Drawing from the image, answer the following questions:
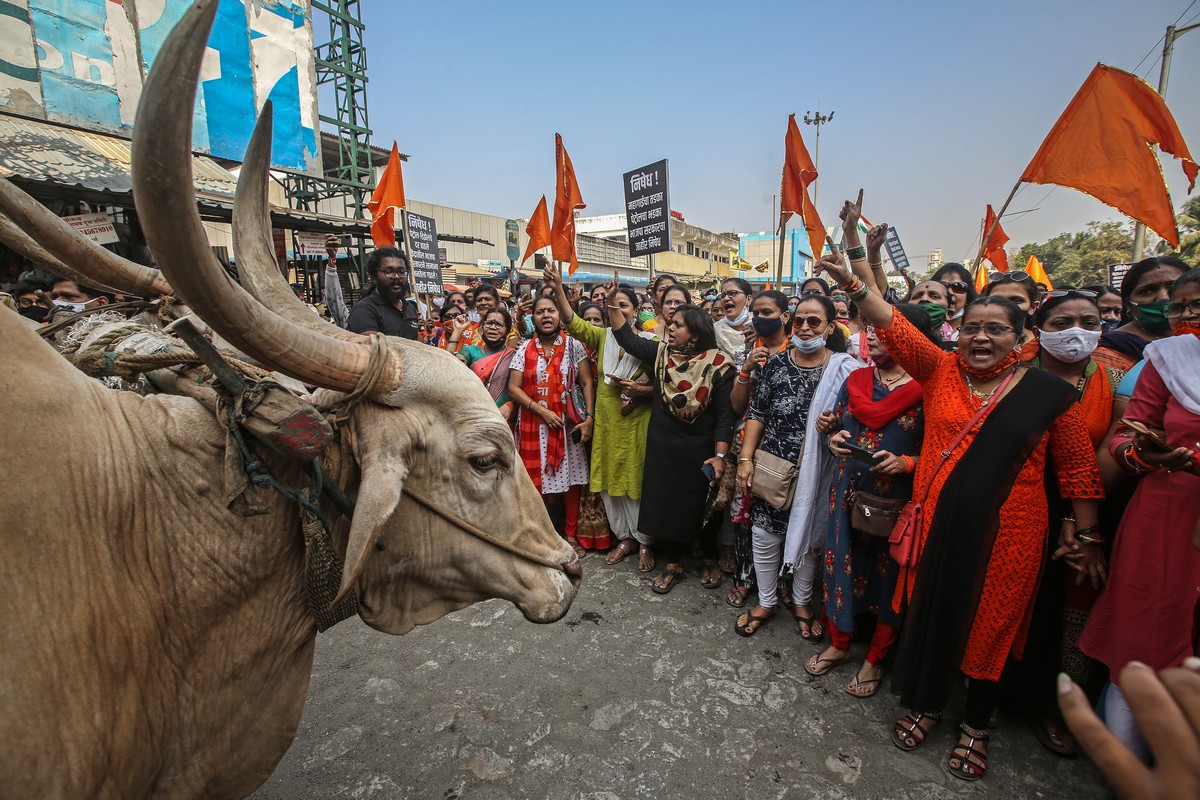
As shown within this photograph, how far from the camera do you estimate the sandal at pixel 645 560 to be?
475 cm

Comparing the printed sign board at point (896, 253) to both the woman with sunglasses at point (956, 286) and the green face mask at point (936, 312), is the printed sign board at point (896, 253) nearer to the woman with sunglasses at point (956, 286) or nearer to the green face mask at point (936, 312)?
the woman with sunglasses at point (956, 286)

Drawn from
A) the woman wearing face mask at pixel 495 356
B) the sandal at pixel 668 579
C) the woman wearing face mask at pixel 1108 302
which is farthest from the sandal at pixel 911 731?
the woman wearing face mask at pixel 1108 302

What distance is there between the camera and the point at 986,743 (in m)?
2.74

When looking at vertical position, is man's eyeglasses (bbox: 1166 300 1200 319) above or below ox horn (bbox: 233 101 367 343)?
below

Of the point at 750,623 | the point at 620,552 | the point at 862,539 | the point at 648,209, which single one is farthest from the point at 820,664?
the point at 648,209

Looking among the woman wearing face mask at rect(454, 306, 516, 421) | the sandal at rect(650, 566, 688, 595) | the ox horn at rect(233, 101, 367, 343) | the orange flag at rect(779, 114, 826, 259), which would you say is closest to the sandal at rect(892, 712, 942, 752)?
the sandal at rect(650, 566, 688, 595)

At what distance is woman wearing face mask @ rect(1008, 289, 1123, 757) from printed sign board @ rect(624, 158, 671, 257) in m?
5.42

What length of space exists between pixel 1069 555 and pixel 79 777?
3.65 metres

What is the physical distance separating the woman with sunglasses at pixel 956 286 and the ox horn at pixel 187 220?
5.41 meters

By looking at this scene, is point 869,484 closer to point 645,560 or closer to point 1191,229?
point 645,560

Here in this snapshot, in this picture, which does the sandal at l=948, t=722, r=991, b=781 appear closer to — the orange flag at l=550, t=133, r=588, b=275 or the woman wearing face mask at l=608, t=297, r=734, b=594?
the woman wearing face mask at l=608, t=297, r=734, b=594

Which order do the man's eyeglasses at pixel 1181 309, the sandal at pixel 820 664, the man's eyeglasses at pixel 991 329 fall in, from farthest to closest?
the sandal at pixel 820 664 < the man's eyeglasses at pixel 991 329 < the man's eyeglasses at pixel 1181 309

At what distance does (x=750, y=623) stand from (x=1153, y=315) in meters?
2.97

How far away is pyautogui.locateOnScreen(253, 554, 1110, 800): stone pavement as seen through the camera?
2.54 m
